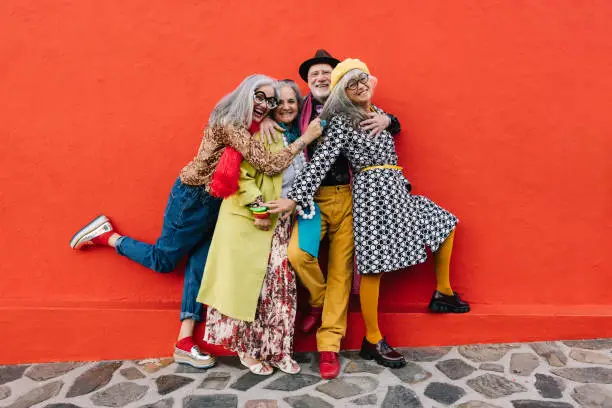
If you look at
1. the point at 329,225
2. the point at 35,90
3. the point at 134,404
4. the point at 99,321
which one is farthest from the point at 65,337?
the point at 329,225

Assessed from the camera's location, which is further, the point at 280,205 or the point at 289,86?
the point at 289,86

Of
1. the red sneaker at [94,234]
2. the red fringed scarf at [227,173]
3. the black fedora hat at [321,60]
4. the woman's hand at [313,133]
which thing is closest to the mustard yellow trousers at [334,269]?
the woman's hand at [313,133]

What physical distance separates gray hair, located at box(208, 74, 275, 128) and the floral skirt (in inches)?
27.9

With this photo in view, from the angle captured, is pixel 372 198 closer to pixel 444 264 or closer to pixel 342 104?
pixel 342 104

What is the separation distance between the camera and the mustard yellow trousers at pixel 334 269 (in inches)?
117

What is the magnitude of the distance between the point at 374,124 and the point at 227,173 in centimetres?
90

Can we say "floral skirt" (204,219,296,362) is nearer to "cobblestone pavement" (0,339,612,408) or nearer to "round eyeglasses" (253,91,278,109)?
"cobblestone pavement" (0,339,612,408)

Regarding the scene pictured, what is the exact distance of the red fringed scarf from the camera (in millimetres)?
2784

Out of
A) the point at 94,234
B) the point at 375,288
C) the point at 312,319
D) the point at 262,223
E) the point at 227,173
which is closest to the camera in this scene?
Answer: the point at 227,173

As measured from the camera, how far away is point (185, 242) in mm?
3104

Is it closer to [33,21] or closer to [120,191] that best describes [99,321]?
[120,191]

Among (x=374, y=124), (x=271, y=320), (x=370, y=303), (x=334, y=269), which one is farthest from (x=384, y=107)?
(x=271, y=320)

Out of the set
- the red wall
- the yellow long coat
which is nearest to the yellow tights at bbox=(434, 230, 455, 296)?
the red wall

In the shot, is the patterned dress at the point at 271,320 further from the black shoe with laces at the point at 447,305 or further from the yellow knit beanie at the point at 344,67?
the black shoe with laces at the point at 447,305
